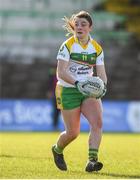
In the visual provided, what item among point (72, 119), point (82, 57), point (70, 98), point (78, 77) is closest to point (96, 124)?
point (72, 119)

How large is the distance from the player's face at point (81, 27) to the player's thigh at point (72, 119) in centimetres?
103

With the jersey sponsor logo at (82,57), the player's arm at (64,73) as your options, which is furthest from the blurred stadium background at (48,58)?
the player's arm at (64,73)

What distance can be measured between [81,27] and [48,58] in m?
20.4

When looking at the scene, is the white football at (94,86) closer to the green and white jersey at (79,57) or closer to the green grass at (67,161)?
the green and white jersey at (79,57)

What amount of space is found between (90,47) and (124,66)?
20516mm

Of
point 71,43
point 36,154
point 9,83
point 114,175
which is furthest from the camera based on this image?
point 9,83

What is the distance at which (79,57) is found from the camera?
1002 cm

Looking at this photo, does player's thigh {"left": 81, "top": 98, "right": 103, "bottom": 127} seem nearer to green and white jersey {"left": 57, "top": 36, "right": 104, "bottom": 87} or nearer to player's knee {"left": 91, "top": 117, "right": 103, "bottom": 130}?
player's knee {"left": 91, "top": 117, "right": 103, "bottom": 130}

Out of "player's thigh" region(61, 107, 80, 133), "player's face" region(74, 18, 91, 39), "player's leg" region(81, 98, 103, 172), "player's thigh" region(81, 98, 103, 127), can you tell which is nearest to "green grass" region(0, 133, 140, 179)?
"player's leg" region(81, 98, 103, 172)

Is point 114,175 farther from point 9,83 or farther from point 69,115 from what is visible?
point 9,83

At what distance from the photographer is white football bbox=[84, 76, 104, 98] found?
9.81m

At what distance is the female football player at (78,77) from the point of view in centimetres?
993

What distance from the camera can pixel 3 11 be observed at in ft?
106

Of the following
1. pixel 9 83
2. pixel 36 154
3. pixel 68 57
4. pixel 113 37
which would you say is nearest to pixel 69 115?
pixel 68 57
